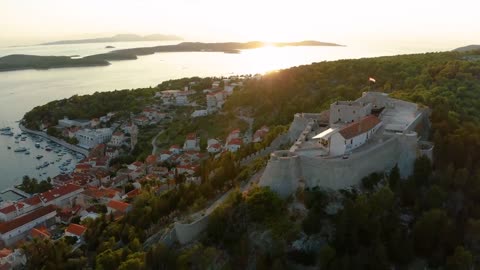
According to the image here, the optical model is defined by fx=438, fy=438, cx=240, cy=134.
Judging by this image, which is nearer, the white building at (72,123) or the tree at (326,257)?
→ the tree at (326,257)

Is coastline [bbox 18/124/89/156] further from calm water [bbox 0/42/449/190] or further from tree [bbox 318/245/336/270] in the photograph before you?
tree [bbox 318/245/336/270]

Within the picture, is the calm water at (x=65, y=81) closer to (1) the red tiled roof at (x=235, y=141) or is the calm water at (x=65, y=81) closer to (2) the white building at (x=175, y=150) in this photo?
(2) the white building at (x=175, y=150)

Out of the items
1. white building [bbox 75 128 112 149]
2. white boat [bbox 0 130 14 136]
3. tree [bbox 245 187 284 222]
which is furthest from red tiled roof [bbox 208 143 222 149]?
white boat [bbox 0 130 14 136]

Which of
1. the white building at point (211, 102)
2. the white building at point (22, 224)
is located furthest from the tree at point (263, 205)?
the white building at point (211, 102)

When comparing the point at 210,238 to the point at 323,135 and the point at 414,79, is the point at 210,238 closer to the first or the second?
the point at 323,135

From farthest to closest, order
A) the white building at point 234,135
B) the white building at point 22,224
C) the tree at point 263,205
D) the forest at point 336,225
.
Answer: the white building at point 234,135
the white building at point 22,224
the tree at point 263,205
the forest at point 336,225

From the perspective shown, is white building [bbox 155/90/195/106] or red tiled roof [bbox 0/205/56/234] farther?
white building [bbox 155/90/195/106]
